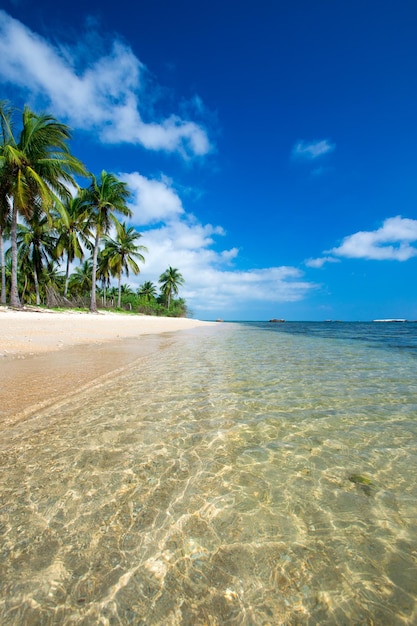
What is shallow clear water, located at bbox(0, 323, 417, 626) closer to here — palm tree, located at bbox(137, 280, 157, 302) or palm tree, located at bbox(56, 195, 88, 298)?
palm tree, located at bbox(56, 195, 88, 298)

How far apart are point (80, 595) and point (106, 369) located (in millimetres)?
5362

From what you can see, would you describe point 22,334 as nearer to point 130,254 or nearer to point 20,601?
point 20,601

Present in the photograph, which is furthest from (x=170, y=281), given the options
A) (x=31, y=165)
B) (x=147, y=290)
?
(x=31, y=165)

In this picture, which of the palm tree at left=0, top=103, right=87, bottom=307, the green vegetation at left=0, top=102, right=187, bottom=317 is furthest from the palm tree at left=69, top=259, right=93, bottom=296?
the palm tree at left=0, top=103, right=87, bottom=307

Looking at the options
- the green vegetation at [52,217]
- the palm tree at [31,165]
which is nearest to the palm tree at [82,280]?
the green vegetation at [52,217]

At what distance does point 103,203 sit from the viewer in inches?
1151

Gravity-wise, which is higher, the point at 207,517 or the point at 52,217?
the point at 52,217

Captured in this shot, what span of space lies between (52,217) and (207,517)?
32.0 metres

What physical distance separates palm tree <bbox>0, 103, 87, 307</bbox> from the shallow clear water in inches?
776

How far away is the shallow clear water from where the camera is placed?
142 centimetres

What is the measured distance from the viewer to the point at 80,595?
1.43m

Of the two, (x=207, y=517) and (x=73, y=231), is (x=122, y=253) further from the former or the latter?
(x=207, y=517)

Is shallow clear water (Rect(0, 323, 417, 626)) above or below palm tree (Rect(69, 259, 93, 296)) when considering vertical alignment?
below

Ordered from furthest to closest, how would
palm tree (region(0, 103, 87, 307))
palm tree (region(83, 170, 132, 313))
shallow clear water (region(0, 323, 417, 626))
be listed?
palm tree (region(83, 170, 132, 313))
palm tree (region(0, 103, 87, 307))
shallow clear water (region(0, 323, 417, 626))
